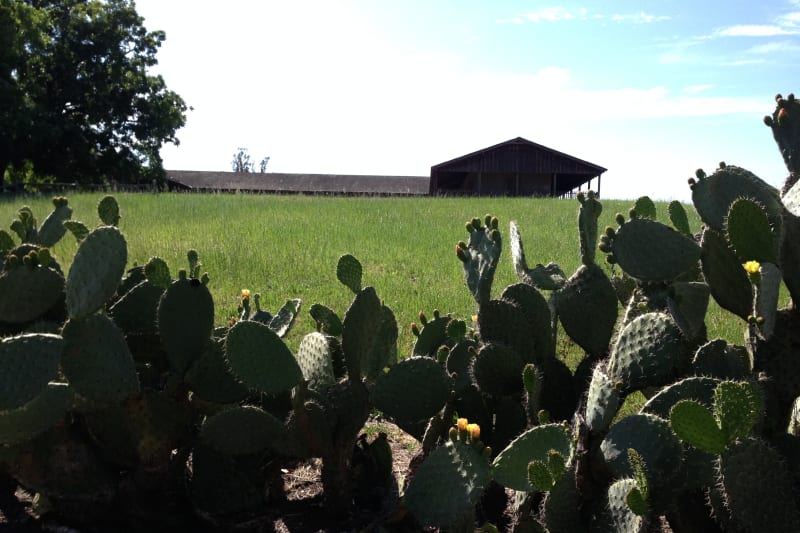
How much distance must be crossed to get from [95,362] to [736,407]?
1.64 m

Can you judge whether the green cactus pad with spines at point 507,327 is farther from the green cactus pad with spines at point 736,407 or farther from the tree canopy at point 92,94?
the tree canopy at point 92,94

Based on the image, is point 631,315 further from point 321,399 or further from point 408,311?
point 408,311

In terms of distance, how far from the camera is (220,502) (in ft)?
7.30

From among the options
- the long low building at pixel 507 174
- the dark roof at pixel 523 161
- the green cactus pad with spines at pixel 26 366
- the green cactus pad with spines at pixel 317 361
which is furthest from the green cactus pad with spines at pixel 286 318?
the dark roof at pixel 523 161

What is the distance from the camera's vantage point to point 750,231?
184 centimetres

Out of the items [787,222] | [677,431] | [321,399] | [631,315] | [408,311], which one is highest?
[787,222]

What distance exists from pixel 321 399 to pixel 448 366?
468 millimetres

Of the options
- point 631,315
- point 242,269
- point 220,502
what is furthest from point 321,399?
point 242,269

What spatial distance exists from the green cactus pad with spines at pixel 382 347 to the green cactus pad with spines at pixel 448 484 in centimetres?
62

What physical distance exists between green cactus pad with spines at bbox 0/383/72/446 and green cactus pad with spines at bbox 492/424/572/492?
47.8 inches

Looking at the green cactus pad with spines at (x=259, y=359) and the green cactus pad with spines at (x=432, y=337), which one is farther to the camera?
the green cactus pad with spines at (x=432, y=337)

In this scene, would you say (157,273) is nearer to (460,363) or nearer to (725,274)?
(460,363)

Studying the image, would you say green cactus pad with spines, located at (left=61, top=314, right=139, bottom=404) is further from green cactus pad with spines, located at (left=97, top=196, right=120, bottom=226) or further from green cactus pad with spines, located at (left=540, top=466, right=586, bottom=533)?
green cactus pad with spines, located at (left=540, top=466, right=586, bottom=533)

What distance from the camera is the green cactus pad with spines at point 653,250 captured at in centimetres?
192
